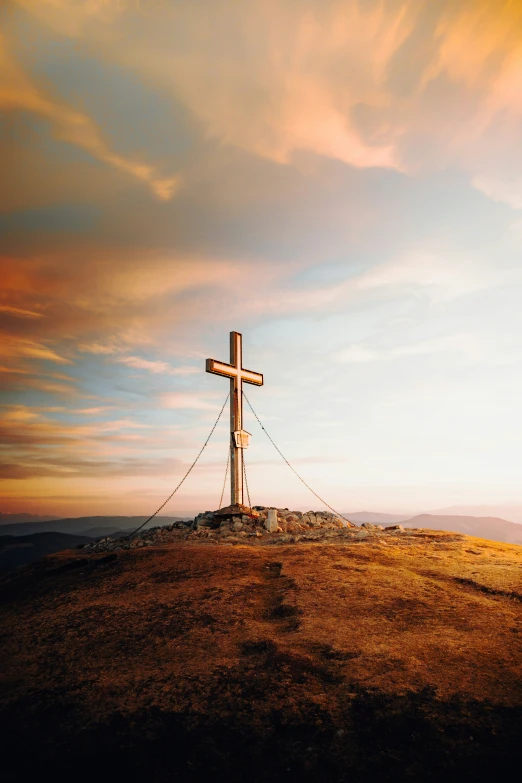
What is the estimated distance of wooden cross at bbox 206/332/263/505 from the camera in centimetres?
1612

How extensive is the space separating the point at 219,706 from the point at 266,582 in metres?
3.40

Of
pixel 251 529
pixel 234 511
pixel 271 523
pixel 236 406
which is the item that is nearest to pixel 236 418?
pixel 236 406

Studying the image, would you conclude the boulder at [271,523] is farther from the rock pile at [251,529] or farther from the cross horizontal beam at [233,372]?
the cross horizontal beam at [233,372]

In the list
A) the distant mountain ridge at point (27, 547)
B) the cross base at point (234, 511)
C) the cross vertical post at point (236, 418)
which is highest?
the cross vertical post at point (236, 418)

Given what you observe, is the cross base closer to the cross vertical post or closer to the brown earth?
the cross vertical post

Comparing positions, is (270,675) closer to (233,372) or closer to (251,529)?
(251,529)

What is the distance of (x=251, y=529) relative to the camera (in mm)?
13336

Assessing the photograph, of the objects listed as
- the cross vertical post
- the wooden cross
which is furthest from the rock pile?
the wooden cross

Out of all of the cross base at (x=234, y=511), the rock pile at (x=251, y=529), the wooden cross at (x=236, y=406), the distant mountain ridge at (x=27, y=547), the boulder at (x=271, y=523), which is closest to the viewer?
the rock pile at (x=251, y=529)

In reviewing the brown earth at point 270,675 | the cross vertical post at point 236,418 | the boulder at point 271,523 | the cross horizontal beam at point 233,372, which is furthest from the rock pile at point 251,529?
the cross horizontal beam at point 233,372

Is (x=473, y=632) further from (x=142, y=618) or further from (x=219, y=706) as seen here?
(x=142, y=618)

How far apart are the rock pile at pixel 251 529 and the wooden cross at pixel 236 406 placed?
947 mm

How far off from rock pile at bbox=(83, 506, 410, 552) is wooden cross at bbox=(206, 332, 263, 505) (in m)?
0.95

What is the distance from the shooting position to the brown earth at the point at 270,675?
355 cm
